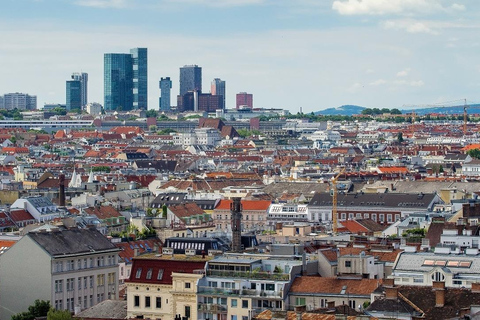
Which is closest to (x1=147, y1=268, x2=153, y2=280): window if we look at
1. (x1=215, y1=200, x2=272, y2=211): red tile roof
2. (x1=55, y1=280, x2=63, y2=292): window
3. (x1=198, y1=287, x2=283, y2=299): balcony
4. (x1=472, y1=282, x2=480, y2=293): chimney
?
(x1=198, y1=287, x2=283, y2=299): balcony

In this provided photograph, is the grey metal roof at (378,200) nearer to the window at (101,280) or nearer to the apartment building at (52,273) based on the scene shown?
the window at (101,280)

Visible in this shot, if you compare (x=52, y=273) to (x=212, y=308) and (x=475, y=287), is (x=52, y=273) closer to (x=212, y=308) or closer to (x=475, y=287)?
(x=212, y=308)

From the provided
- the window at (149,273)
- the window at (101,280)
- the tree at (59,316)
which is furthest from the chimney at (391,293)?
the window at (101,280)

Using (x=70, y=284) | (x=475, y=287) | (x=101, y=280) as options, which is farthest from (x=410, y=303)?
(x=101, y=280)

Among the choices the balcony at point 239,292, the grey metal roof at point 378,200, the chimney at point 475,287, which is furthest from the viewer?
the grey metal roof at point 378,200

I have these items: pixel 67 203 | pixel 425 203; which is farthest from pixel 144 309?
pixel 67 203

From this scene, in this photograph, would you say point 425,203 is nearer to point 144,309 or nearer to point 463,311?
point 144,309
